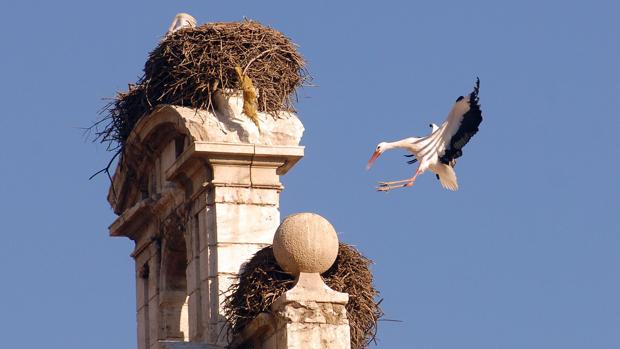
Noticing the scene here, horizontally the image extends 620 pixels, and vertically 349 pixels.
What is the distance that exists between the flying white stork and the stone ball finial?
1018 millimetres

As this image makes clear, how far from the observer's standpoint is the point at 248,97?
83.1ft

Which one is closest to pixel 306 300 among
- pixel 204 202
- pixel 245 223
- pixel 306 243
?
pixel 306 243

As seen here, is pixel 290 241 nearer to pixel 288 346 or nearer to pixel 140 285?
pixel 288 346

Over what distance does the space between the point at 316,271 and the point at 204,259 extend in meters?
1.74

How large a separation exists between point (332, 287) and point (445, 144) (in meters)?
1.72

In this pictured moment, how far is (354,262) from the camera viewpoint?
79.7ft

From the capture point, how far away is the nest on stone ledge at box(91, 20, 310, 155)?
2564 cm

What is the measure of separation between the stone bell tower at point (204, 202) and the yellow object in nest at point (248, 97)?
71mm

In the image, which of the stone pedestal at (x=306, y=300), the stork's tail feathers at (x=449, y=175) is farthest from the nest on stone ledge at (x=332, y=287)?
the stork's tail feathers at (x=449, y=175)

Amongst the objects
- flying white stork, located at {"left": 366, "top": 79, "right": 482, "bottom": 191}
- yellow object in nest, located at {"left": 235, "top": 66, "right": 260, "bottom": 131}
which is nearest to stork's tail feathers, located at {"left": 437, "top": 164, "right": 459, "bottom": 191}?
flying white stork, located at {"left": 366, "top": 79, "right": 482, "bottom": 191}

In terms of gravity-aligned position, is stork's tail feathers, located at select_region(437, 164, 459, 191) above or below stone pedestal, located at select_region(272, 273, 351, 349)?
above

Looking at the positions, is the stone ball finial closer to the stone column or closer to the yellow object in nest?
the stone column

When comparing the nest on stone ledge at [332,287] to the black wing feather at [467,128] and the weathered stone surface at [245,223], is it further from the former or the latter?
the black wing feather at [467,128]

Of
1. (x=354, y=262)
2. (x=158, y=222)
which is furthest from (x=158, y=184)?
(x=354, y=262)
